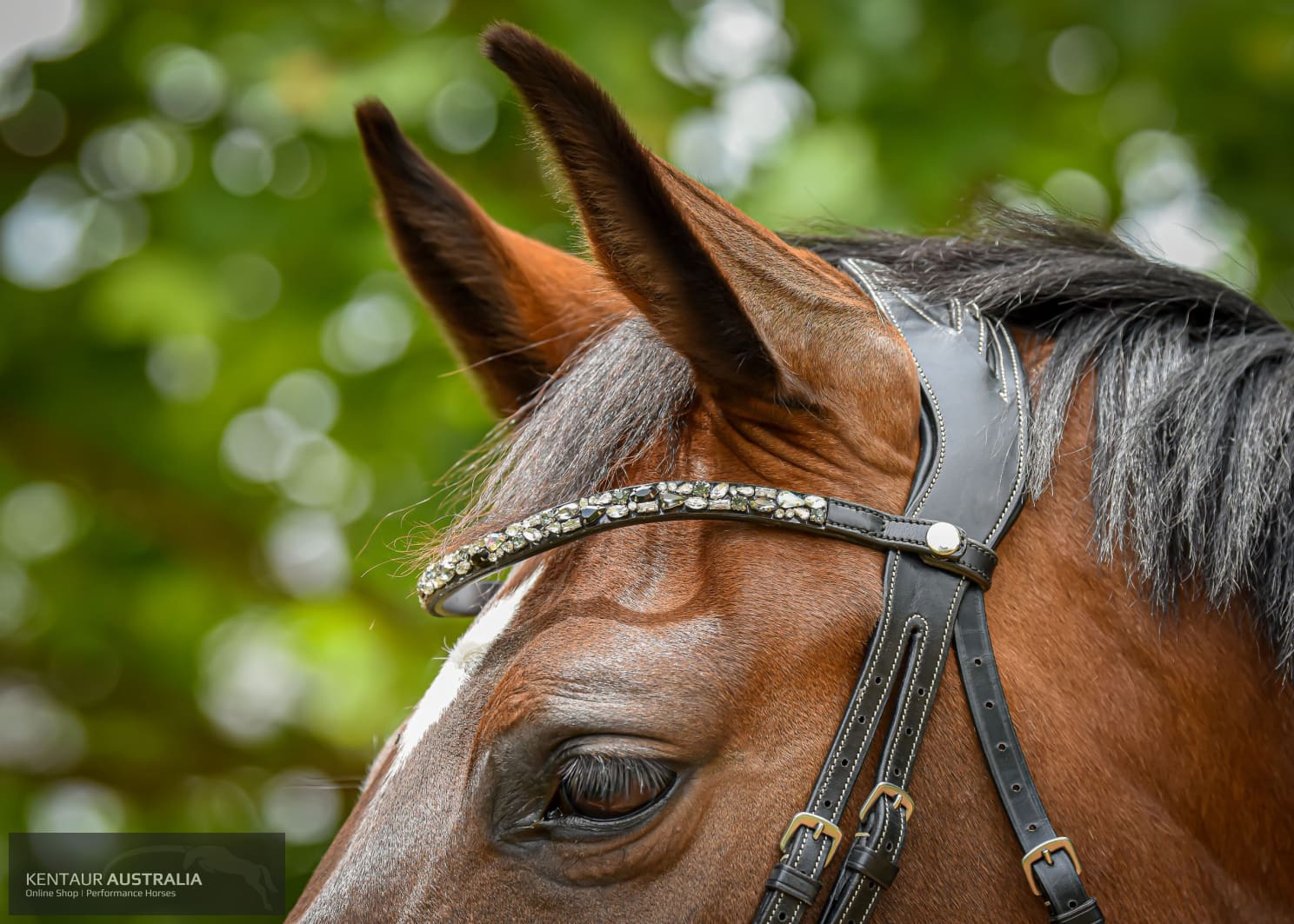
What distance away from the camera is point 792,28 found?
2.91m

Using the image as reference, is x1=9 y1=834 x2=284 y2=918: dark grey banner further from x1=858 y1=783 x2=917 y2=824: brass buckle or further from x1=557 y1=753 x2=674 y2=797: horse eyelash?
x1=858 y1=783 x2=917 y2=824: brass buckle

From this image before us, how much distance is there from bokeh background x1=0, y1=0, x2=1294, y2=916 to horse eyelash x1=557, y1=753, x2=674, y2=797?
157 cm

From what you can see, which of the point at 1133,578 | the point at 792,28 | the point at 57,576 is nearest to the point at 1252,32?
the point at 792,28

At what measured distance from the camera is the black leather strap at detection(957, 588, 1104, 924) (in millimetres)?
1028

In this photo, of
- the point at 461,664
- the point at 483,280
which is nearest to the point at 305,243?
the point at 483,280

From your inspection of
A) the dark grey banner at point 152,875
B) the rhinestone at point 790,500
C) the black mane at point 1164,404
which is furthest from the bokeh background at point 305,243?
the rhinestone at point 790,500

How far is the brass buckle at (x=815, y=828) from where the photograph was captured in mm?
1020

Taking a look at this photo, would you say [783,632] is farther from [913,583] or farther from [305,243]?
[305,243]

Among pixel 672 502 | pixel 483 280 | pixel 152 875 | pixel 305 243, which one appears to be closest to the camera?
pixel 672 502

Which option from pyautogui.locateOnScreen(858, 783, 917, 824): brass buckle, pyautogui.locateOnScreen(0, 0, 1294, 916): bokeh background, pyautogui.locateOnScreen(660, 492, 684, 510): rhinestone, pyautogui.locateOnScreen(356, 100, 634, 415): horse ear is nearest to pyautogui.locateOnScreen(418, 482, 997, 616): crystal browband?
pyautogui.locateOnScreen(660, 492, 684, 510): rhinestone

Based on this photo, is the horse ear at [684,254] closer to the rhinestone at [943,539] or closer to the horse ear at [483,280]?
the rhinestone at [943,539]

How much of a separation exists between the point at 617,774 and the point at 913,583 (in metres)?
0.34

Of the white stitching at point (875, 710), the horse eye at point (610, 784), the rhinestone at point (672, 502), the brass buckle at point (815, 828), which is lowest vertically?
the horse eye at point (610, 784)

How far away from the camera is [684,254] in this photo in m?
1.04
